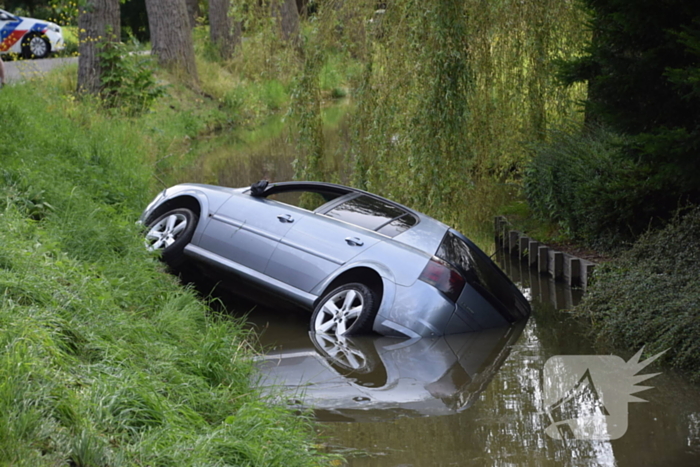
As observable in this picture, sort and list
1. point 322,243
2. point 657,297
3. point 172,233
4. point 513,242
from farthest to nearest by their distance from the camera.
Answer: point 513,242, point 172,233, point 322,243, point 657,297

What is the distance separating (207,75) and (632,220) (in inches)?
840

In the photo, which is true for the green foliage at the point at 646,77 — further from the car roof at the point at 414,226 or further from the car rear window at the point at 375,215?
the car rear window at the point at 375,215

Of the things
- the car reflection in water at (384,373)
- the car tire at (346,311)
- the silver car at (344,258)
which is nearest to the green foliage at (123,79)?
the silver car at (344,258)

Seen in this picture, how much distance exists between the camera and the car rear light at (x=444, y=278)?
6.75 metres

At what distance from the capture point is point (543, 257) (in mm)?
9727

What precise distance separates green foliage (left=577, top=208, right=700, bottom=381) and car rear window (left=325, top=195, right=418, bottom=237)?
77.1 inches

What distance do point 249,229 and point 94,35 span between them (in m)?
11.7

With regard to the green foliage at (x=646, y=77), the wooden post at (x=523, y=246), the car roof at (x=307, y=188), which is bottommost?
the wooden post at (x=523, y=246)

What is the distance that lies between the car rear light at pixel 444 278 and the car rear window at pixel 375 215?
26.5 inches

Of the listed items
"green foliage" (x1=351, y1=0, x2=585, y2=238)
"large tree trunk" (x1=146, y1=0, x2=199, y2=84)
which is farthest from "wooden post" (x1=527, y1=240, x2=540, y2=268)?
"large tree trunk" (x1=146, y1=0, x2=199, y2=84)

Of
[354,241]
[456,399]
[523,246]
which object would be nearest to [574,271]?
[523,246]

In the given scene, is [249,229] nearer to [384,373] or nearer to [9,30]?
[384,373]

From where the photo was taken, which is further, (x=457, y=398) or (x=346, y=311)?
(x=346, y=311)

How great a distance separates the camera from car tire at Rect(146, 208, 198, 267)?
26.3 feet
